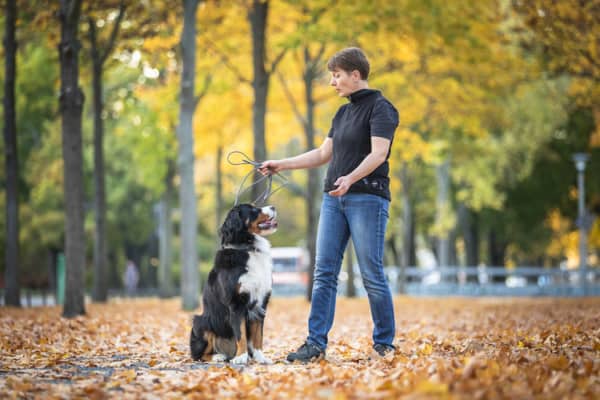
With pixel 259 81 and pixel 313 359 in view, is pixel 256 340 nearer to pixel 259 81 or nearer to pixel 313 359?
pixel 313 359

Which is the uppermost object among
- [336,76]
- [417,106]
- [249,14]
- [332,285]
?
[249,14]

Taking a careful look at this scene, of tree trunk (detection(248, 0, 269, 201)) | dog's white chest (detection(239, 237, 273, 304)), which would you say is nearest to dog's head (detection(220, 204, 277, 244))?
dog's white chest (detection(239, 237, 273, 304))

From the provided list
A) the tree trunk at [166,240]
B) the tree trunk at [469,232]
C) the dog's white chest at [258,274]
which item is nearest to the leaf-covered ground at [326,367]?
the dog's white chest at [258,274]

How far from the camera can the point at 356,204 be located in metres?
7.33

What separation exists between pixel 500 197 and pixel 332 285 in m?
27.9

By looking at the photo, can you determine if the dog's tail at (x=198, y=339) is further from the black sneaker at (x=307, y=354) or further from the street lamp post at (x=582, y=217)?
the street lamp post at (x=582, y=217)

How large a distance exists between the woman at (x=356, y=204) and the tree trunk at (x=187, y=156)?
34.7ft

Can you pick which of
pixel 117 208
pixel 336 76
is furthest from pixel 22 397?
pixel 117 208

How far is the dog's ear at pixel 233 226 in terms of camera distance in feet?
23.4

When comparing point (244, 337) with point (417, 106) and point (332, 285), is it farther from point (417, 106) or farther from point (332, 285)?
point (417, 106)

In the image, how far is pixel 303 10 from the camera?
21.8m

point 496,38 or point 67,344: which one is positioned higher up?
point 496,38

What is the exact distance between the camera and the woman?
24.0ft

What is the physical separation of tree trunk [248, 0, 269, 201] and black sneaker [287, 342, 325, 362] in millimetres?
12396
